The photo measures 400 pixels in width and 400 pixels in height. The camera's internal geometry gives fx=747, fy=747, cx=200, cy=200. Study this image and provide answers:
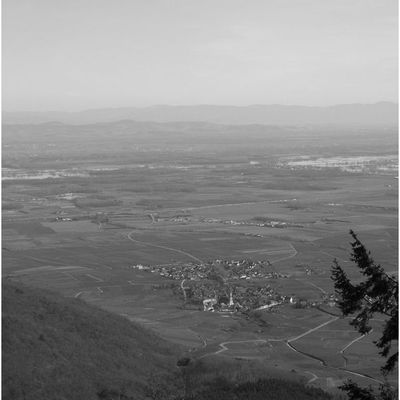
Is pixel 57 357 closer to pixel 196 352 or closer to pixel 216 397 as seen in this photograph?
pixel 216 397

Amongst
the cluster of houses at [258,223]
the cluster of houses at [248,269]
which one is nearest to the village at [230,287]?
the cluster of houses at [248,269]

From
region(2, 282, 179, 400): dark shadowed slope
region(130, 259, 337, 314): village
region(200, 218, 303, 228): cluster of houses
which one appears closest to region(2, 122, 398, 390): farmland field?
region(200, 218, 303, 228): cluster of houses

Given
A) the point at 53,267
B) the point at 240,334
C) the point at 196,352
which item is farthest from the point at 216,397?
the point at 53,267

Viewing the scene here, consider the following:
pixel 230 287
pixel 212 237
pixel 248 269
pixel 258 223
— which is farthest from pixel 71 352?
pixel 258 223

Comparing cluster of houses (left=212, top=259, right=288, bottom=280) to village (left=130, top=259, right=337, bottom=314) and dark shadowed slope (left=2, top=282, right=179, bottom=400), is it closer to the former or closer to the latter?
village (left=130, top=259, right=337, bottom=314)

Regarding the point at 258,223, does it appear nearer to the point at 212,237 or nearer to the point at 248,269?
the point at 212,237
